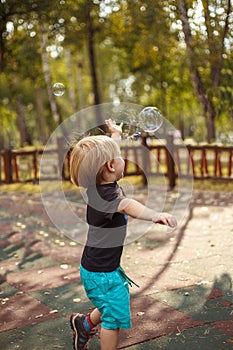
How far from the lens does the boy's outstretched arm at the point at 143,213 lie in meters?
3.69

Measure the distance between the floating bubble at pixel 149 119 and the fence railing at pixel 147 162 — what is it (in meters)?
8.57

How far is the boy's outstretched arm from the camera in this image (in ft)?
12.1

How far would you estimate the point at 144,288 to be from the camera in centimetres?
598

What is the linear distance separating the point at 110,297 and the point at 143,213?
24.5 inches

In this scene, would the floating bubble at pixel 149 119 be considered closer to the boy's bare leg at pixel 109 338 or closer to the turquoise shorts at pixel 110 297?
the turquoise shorts at pixel 110 297

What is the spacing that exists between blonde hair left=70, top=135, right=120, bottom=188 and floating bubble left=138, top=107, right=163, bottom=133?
175 centimetres

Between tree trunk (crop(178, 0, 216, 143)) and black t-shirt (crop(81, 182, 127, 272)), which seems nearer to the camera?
black t-shirt (crop(81, 182, 127, 272))

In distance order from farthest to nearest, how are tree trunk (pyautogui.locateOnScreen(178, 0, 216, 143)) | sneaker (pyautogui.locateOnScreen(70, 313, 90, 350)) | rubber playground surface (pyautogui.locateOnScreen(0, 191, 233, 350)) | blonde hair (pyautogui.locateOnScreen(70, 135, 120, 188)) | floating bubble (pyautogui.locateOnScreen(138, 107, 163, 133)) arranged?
tree trunk (pyautogui.locateOnScreen(178, 0, 216, 143)) → floating bubble (pyautogui.locateOnScreen(138, 107, 163, 133)) → rubber playground surface (pyautogui.locateOnScreen(0, 191, 233, 350)) → sneaker (pyautogui.locateOnScreen(70, 313, 90, 350)) → blonde hair (pyautogui.locateOnScreen(70, 135, 120, 188))

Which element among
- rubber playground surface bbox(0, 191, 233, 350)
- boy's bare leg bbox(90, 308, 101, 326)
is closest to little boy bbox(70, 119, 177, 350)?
boy's bare leg bbox(90, 308, 101, 326)

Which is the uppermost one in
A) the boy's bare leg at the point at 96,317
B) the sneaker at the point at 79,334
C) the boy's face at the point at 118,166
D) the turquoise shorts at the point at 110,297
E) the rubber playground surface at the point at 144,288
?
the boy's face at the point at 118,166

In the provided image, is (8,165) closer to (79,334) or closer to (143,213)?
(79,334)

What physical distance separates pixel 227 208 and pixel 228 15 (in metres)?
3.74

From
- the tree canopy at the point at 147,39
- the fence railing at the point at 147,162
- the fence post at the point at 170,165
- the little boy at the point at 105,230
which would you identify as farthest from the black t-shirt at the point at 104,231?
the fence post at the point at 170,165

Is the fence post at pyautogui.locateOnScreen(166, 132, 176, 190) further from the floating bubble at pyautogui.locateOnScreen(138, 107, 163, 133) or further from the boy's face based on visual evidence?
the boy's face
